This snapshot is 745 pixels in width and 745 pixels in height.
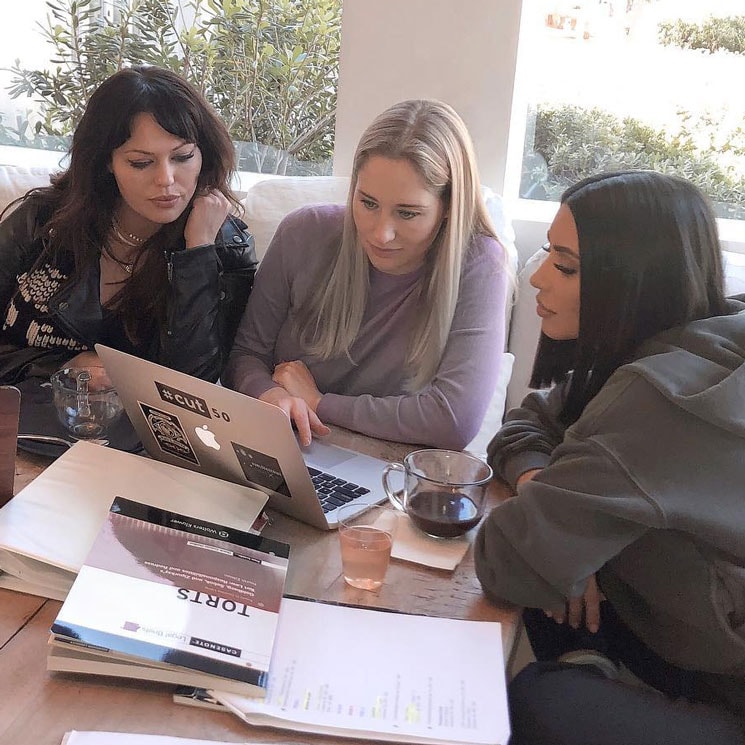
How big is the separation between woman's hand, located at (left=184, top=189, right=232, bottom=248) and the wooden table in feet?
2.81

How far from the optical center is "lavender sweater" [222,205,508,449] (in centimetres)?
154

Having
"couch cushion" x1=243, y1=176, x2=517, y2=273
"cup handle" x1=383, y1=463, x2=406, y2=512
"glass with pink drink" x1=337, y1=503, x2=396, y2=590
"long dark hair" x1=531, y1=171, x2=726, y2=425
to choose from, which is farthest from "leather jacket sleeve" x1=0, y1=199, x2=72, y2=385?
"long dark hair" x1=531, y1=171, x2=726, y2=425

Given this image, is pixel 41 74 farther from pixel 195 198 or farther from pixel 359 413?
pixel 359 413

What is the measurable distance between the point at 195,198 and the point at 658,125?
1322mm

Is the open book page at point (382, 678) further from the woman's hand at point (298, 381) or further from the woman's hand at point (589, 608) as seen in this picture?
the woman's hand at point (298, 381)

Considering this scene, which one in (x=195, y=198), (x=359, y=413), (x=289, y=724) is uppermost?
(x=195, y=198)

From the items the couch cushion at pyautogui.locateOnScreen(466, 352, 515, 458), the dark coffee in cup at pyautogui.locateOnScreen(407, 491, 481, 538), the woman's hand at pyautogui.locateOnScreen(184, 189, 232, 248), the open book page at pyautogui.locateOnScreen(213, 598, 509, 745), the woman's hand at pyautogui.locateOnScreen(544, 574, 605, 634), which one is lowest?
the couch cushion at pyautogui.locateOnScreen(466, 352, 515, 458)

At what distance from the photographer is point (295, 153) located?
274 cm

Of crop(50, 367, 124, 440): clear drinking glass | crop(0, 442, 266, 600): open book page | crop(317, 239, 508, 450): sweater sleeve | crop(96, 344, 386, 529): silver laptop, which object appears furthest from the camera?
crop(317, 239, 508, 450): sweater sleeve

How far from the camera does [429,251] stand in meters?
1.65

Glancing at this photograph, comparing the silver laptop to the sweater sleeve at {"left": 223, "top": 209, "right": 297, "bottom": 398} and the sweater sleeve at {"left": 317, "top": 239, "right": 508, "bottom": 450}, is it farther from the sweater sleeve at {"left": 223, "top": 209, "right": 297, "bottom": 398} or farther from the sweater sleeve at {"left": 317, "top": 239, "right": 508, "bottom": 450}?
the sweater sleeve at {"left": 223, "top": 209, "right": 297, "bottom": 398}

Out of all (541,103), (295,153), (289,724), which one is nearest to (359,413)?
(289,724)

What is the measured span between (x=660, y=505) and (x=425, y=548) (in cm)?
28

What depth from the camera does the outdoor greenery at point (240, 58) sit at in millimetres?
2646
